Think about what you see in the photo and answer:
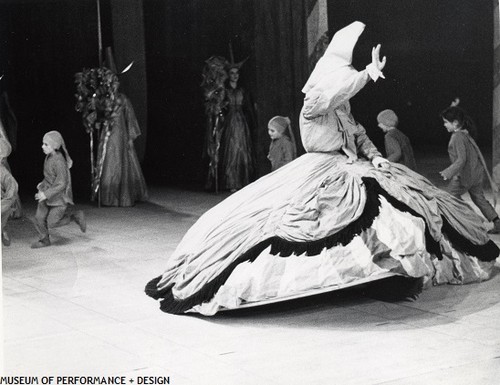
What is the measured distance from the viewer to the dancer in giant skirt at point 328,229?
6.02 meters

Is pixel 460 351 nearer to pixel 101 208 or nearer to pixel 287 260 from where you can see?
pixel 287 260

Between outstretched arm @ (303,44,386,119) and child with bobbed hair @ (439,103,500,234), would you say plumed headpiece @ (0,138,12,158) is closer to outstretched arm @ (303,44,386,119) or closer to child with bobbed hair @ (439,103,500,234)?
outstretched arm @ (303,44,386,119)

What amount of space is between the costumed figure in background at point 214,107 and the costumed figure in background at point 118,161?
114cm

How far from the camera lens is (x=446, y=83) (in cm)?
1678

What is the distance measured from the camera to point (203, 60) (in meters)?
13.4

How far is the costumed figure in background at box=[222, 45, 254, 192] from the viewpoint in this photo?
39.8 feet

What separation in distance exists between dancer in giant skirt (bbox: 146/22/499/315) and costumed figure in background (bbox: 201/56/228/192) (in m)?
5.37

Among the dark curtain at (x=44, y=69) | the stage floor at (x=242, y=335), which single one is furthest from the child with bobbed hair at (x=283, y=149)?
the dark curtain at (x=44, y=69)

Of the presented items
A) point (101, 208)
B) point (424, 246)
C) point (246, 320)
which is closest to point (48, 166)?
point (101, 208)

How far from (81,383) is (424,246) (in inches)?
93.7

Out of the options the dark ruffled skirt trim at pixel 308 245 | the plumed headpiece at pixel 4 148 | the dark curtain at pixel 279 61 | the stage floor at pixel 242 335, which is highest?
the dark curtain at pixel 279 61

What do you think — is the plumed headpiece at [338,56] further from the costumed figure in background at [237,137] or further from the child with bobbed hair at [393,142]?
the costumed figure in background at [237,137]

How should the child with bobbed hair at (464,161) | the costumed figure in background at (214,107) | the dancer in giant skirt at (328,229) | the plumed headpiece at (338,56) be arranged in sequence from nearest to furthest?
the dancer in giant skirt at (328,229), the plumed headpiece at (338,56), the child with bobbed hair at (464,161), the costumed figure in background at (214,107)

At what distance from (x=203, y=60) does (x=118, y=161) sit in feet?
8.61
